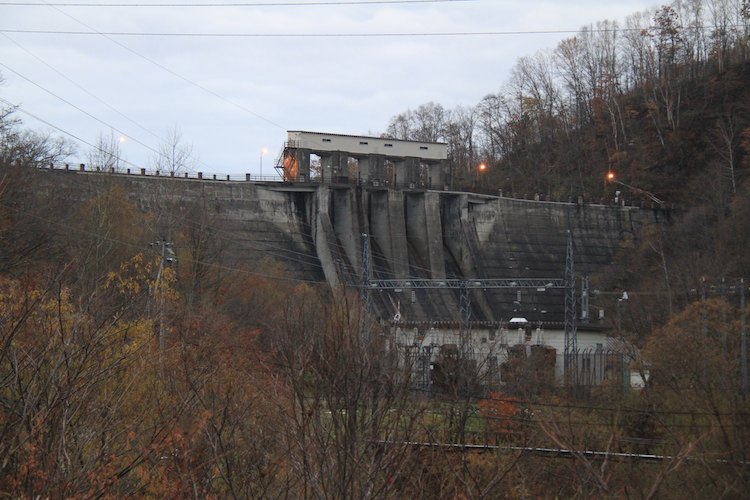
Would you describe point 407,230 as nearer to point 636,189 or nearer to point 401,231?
point 401,231

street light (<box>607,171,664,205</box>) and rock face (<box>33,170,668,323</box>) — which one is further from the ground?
street light (<box>607,171,664,205</box>)

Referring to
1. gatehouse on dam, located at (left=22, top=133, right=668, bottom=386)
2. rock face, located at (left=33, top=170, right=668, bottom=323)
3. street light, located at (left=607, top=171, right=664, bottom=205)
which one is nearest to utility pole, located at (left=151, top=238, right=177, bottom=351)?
rock face, located at (left=33, top=170, right=668, bottom=323)

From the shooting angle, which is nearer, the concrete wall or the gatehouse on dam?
the gatehouse on dam

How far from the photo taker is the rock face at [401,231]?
5128 cm

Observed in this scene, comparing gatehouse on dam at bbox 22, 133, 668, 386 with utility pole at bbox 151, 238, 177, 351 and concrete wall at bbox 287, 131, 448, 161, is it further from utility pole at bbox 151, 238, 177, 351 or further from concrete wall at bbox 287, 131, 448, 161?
utility pole at bbox 151, 238, 177, 351

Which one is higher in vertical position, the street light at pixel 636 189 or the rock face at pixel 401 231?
the street light at pixel 636 189

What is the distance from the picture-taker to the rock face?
5128 centimetres

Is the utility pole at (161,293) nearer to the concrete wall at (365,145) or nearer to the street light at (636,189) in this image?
the concrete wall at (365,145)

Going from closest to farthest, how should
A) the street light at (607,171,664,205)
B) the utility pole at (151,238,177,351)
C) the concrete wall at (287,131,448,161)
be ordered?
1. the utility pole at (151,238,177,351)
2. the concrete wall at (287,131,448,161)
3. the street light at (607,171,664,205)

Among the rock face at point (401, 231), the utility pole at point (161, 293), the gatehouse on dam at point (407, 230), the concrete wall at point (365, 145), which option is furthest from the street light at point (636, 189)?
the utility pole at point (161, 293)

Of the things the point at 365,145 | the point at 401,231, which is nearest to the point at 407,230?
the point at 401,231

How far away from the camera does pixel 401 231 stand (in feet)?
186

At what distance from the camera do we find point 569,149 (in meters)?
76.0

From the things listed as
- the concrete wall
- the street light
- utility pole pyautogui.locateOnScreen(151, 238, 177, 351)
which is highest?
the concrete wall
